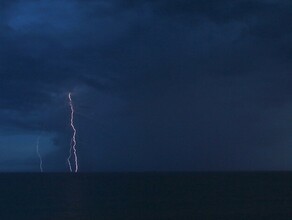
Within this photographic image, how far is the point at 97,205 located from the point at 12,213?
1580 centimetres

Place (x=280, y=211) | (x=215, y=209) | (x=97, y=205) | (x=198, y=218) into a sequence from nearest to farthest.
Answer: (x=198, y=218) < (x=280, y=211) < (x=215, y=209) < (x=97, y=205)

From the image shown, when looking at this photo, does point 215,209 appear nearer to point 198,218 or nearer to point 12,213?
point 198,218

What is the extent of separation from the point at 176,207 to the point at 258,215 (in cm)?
1818

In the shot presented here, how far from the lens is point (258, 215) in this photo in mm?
69000

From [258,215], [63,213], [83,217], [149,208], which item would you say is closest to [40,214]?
[63,213]

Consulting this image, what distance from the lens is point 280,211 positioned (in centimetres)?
7306

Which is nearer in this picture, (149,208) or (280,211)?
(280,211)

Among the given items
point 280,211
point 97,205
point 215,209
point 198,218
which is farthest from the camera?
point 97,205

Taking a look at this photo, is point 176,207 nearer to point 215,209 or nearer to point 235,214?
point 215,209

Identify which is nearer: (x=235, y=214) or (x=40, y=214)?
(x=235, y=214)

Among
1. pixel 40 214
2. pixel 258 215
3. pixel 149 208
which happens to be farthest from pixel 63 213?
pixel 258 215

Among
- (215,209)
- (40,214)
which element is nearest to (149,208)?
(215,209)

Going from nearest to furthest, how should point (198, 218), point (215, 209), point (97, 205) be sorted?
point (198, 218) < point (215, 209) < point (97, 205)

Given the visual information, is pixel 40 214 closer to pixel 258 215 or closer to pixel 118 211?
pixel 118 211
